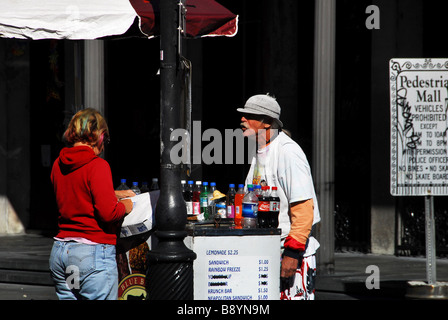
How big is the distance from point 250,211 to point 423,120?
3.72 meters

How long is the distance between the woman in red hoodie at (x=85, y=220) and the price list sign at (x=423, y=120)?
4.49 m

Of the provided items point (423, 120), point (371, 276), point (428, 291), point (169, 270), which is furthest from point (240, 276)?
point (371, 276)

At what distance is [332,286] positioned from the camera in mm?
9734

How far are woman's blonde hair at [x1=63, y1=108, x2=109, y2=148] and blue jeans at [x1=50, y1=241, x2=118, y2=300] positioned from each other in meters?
0.65

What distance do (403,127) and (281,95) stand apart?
17.2 ft

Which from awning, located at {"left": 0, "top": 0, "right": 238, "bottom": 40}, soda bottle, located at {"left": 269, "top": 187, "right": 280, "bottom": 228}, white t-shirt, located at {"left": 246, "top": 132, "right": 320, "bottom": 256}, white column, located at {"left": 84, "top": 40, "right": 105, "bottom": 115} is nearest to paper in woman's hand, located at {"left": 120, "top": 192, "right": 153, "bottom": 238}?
white t-shirt, located at {"left": 246, "top": 132, "right": 320, "bottom": 256}

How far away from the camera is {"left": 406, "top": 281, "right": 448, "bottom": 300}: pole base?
8.30 meters

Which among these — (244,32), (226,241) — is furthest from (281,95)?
(226,241)

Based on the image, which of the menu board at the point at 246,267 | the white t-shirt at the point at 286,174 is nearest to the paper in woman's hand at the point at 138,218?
the menu board at the point at 246,267

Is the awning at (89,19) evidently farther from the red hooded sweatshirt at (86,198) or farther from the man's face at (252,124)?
the red hooded sweatshirt at (86,198)

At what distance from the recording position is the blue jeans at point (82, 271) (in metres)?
4.96
